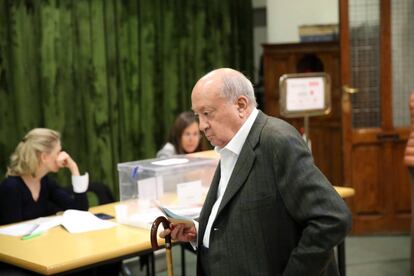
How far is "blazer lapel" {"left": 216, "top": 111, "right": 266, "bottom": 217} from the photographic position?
1.90m

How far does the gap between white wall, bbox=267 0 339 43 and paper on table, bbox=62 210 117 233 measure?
12.7 ft

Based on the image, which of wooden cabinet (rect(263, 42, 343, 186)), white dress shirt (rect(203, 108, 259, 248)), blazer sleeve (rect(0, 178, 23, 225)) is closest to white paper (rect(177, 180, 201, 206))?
blazer sleeve (rect(0, 178, 23, 225))

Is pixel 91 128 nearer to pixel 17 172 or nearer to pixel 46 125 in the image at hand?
pixel 46 125

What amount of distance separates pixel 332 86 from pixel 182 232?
14.0ft

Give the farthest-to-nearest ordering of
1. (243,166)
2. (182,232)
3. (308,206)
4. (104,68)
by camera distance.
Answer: (104,68) → (182,232) → (243,166) → (308,206)

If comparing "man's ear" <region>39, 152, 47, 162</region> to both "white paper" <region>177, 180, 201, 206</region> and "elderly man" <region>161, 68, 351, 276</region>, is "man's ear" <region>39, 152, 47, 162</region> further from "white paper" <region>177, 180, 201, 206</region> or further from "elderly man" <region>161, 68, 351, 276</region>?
"elderly man" <region>161, 68, 351, 276</region>

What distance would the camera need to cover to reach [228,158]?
2023 millimetres

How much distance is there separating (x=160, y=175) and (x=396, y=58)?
2782mm

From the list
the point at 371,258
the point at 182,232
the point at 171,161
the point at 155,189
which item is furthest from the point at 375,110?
the point at 182,232

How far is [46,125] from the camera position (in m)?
4.68

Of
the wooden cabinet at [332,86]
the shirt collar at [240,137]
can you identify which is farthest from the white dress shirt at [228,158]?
the wooden cabinet at [332,86]

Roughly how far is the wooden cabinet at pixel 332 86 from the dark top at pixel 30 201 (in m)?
2.93

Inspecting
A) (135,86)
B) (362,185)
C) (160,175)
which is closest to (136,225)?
(160,175)

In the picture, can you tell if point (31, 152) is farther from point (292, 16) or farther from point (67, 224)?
point (292, 16)
